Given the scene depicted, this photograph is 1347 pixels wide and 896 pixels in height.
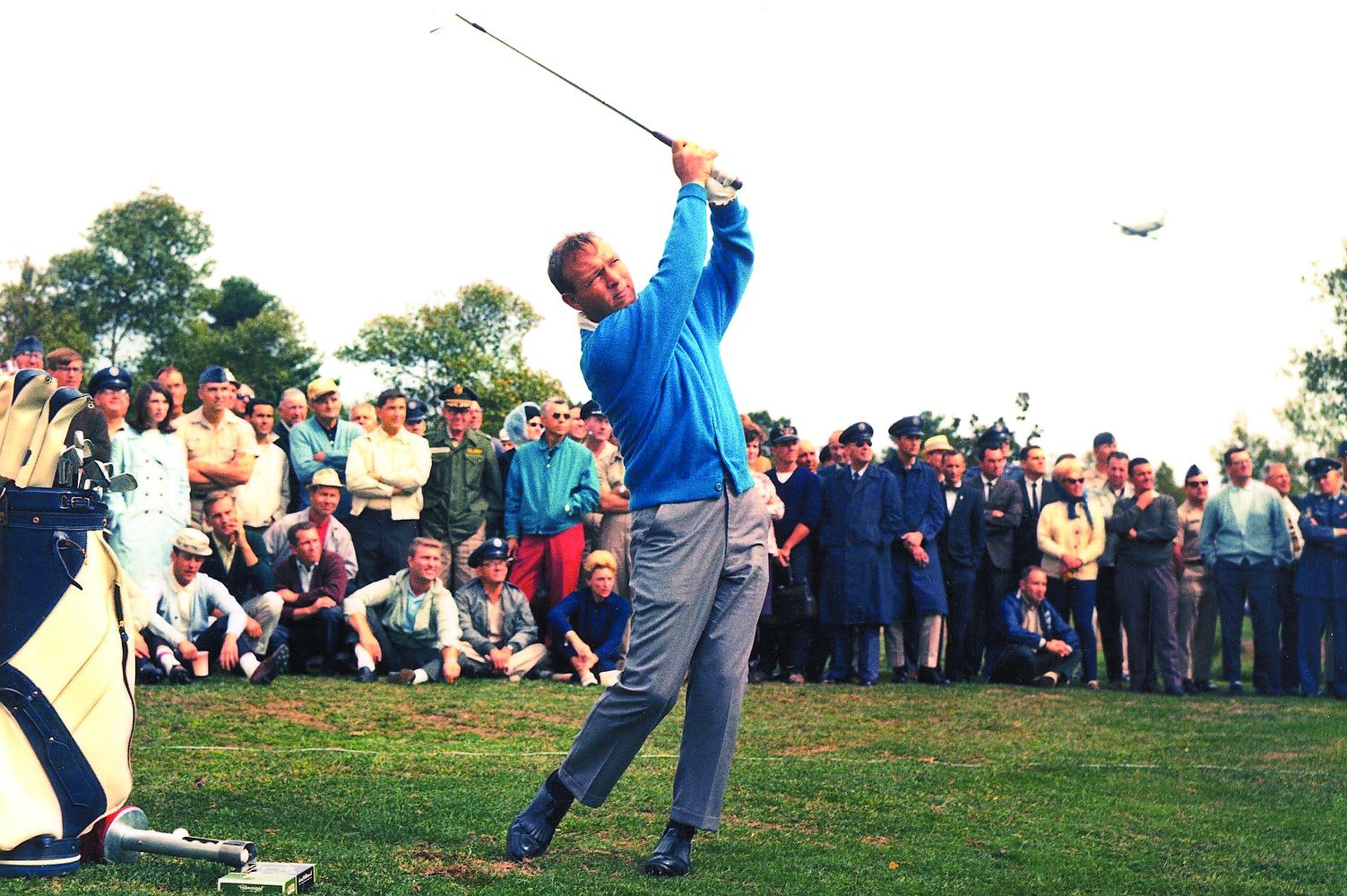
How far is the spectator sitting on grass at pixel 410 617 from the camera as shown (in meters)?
11.3

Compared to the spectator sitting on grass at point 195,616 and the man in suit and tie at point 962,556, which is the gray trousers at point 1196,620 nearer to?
the man in suit and tie at point 962,556

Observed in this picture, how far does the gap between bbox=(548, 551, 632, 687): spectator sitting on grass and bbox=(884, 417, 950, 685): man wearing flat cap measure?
240 cm

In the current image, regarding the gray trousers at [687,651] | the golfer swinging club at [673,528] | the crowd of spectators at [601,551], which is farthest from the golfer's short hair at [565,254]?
the crowd of spectators at [601,551]

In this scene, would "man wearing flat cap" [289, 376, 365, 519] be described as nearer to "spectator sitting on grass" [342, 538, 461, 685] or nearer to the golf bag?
"spectator sitting on grass" [342, 538, 461, 685]

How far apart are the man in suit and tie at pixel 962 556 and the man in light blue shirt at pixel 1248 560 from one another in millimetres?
2405

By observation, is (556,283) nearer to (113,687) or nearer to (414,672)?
(113,687)

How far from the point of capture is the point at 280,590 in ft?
37.7

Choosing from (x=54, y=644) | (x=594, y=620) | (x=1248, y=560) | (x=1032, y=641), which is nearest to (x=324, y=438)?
(x=594, y=620)

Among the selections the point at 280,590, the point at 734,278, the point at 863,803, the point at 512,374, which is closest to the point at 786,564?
the point at 280,590

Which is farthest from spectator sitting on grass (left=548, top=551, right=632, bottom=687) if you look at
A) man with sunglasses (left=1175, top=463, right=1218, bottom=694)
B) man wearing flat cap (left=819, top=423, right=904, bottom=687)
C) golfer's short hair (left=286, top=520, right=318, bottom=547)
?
man with sunglasses (left=1175, top=463, right=1218, bottom=694)

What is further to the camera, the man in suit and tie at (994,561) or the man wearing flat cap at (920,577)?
the man in suit and tie at (994,561)

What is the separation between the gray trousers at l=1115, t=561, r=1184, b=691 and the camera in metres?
13.2

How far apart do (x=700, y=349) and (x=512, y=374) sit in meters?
57.9

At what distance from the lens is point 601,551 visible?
11.9m
